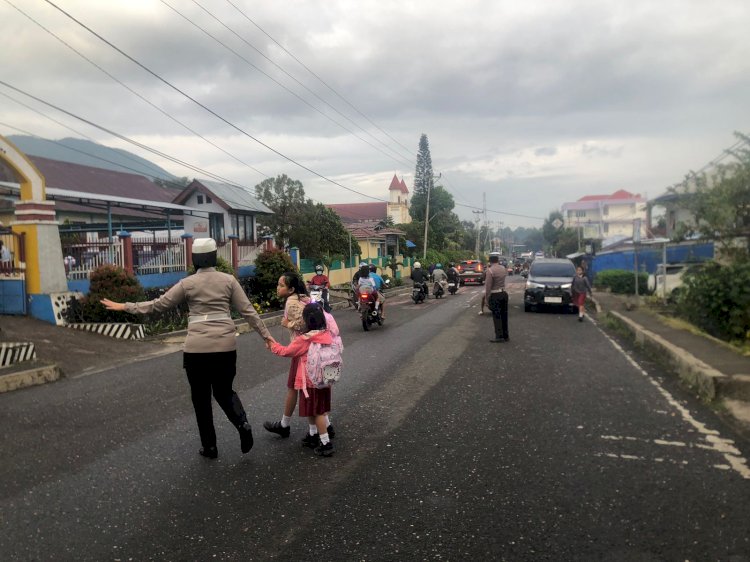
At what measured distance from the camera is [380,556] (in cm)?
334

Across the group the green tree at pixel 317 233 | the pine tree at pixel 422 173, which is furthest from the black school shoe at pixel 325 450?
the pine tree at pixel 422 173

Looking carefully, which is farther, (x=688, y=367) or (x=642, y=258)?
(x=642, y=258)

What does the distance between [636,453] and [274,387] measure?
458cm

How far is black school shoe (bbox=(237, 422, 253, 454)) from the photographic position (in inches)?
198

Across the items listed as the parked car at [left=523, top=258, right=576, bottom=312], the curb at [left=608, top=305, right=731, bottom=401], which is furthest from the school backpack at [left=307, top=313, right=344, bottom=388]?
the parked car at [left=523, top=258, right=576, bottom=312]

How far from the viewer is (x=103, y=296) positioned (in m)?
14.0

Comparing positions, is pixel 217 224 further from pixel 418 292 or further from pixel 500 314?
pixel 500 314

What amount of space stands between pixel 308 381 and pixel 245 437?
0.69 meters

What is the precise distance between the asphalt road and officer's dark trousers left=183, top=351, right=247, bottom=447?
0.31 metres

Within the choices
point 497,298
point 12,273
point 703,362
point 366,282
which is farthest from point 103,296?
point 703,362

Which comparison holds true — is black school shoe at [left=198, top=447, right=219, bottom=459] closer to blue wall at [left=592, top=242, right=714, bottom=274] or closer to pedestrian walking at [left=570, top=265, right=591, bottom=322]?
pedestrian walking at [left=570, top=265, right=591, bottom=322]

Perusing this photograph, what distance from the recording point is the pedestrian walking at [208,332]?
492cm

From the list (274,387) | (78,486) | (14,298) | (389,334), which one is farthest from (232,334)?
(14,298)

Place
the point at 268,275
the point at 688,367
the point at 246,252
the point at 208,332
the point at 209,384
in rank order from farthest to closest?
the point at 246,252 < the point at 268,275 < the point at 688,367 < the point at 209,384 < the point at 208,332
